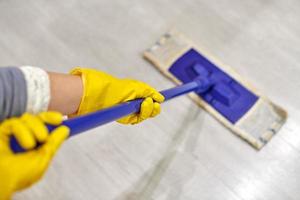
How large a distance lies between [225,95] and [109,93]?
0.42 meters

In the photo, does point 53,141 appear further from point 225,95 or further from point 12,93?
point 225,95

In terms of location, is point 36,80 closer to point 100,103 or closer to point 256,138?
point 100,103

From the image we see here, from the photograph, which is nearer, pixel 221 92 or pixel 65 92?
pixel 65 92

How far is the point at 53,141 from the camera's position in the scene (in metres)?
0.47

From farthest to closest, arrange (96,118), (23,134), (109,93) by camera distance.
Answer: (109,93) < (96,118) < (23,134)

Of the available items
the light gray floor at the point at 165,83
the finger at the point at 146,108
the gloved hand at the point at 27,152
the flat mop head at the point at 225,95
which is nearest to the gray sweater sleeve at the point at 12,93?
the gloved hand at the point at 27,152

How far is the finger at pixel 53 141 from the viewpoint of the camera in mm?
465

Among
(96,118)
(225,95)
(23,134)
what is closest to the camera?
(23,134)

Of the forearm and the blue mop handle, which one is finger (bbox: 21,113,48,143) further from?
the forearm

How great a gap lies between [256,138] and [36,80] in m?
0.65

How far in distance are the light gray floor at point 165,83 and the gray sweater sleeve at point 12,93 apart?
16.6 inches

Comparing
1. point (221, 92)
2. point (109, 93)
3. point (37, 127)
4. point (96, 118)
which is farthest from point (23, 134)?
point (221, 92)

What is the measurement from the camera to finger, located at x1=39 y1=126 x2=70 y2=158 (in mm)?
465

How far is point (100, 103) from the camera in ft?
2.33
